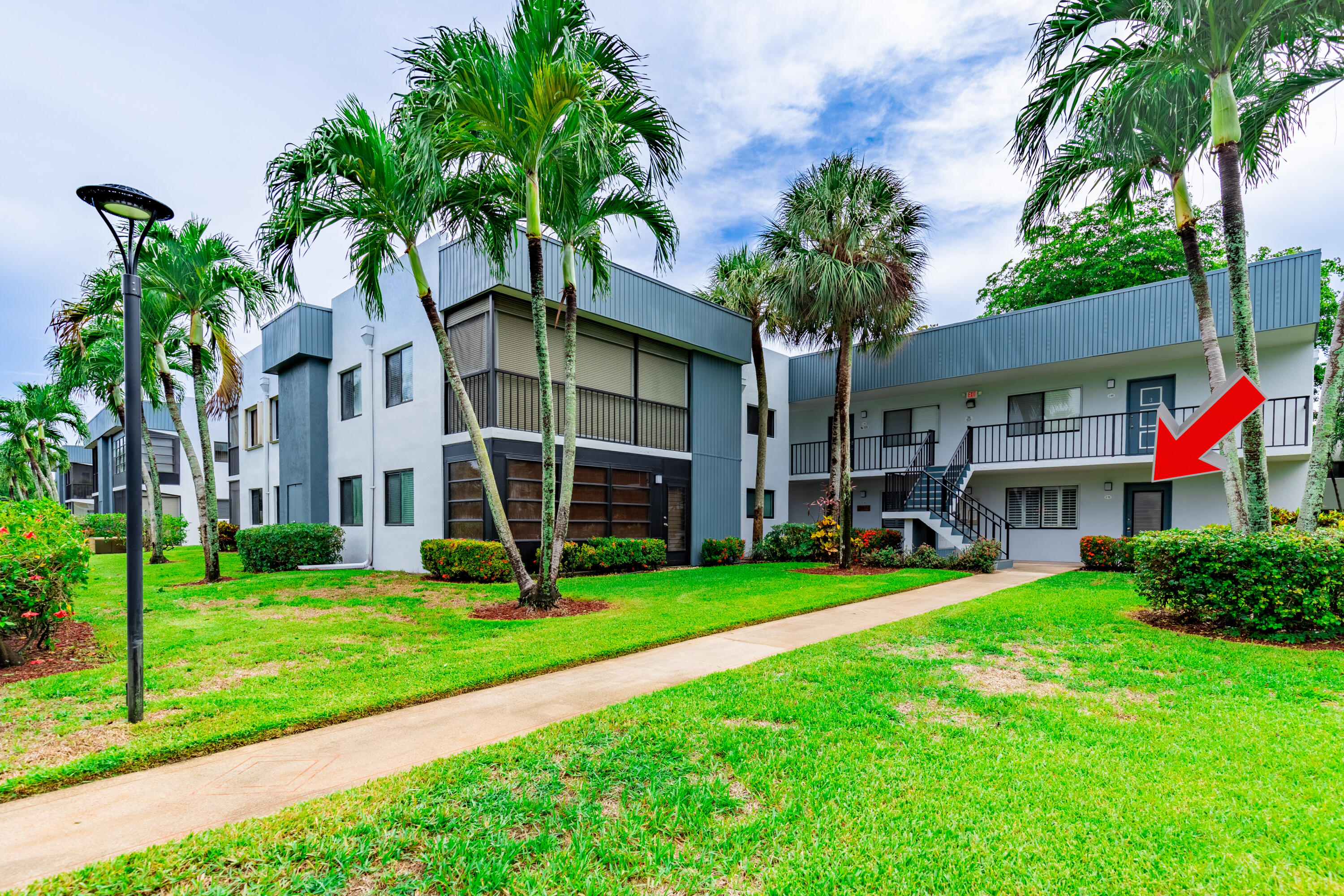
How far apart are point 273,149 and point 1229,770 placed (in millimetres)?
11175

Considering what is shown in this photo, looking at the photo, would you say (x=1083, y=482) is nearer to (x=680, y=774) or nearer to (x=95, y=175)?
(x=680, y=774)

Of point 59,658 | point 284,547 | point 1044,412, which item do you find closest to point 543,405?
point 59,658

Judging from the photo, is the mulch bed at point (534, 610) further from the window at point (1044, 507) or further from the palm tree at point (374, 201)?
the window at point (1044, 507)

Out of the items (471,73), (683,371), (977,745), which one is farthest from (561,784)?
(683,371)

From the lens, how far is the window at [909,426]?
19.9 m

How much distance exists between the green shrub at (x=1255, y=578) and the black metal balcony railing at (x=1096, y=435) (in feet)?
26.0

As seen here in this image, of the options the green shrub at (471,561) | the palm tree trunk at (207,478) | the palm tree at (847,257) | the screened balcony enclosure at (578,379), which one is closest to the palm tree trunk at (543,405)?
the screened balcony enclosure at (578,379)

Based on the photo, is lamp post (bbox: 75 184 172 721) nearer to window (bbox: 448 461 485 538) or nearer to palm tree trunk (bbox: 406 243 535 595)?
palm tree trunk (bbox: 406 243 535 595)

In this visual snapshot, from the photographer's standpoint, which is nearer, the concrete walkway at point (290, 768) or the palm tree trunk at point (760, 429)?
the concrete walkway at point (290, 768)

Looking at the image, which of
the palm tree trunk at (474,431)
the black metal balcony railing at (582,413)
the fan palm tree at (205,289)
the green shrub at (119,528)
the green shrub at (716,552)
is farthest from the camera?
the green shrub at (119,528)

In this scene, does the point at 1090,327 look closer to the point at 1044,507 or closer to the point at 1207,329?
the point at 1044,507

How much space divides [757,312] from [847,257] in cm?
493

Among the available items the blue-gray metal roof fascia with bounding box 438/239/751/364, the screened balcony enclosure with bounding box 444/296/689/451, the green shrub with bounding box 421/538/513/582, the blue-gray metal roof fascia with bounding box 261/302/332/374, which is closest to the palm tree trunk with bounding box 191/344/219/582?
the blue-gray metal roof fascia with bounding box 261/302/332/374

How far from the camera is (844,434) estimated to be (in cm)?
1525
